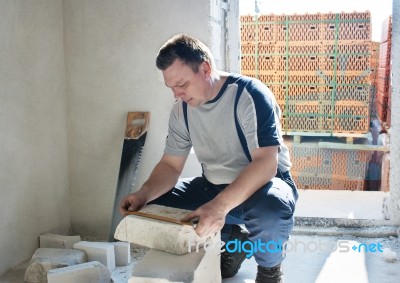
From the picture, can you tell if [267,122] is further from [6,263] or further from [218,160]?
[6,263]

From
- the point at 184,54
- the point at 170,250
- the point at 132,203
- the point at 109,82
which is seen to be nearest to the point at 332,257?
the point at 170,250

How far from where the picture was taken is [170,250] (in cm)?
202

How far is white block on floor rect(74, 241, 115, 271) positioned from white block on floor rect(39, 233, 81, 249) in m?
0.16

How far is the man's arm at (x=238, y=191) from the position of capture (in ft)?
6.08

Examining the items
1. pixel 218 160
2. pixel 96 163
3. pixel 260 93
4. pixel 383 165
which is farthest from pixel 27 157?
pixel 383 165

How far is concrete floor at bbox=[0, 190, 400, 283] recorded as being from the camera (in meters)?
2.55

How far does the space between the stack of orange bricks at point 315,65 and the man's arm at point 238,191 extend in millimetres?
4155

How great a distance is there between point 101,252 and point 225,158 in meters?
1.07

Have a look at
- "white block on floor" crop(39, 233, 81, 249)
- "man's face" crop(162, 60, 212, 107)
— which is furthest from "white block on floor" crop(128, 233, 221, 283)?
"white block on floor" crop(39, 233, 81, 249)

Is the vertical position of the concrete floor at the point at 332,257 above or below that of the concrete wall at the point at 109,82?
below

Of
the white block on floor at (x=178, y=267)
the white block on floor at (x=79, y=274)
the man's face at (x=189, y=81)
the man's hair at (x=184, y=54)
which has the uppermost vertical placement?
the man's hair at (x=184, y=54)

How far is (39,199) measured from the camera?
310 centimetres

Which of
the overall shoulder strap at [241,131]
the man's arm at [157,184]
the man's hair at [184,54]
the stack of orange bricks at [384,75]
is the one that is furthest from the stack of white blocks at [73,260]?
the stack of orange bricks at [384,75]

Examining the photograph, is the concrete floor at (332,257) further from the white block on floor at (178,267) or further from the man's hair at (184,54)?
the man's hair at (184,54)
